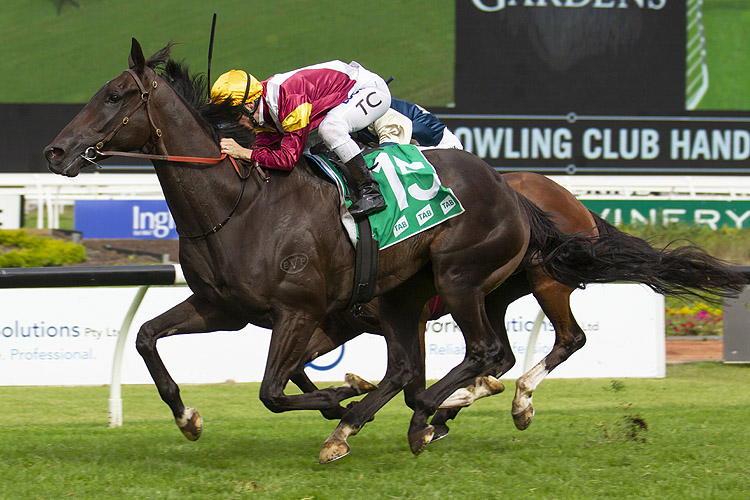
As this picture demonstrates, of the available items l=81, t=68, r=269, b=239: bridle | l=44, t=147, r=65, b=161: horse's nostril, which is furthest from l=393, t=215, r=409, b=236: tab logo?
l=44, t=147, r=65, b=161: horse's nostril

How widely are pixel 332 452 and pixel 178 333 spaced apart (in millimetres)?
778

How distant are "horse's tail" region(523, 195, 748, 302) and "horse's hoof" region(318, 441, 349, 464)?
1350mm

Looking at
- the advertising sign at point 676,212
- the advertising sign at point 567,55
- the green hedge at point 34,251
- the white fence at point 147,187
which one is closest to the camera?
the green hedge at point 34,251

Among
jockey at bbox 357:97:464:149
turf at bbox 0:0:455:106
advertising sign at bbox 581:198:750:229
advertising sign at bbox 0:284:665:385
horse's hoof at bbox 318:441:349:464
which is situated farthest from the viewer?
turf at bbox 0:0:455:106

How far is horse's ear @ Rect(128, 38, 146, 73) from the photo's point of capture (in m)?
3.68

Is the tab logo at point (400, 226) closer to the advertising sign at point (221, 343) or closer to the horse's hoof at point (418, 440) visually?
the horse's hoof at point (418, 440)

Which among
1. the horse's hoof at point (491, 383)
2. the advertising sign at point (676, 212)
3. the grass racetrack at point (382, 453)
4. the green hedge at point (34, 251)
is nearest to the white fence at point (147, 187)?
the advertising sign at point (676, 212)

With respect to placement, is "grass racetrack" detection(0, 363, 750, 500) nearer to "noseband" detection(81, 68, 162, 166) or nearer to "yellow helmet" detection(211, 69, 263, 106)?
"noseband" detection(81, 68, 162, 166)

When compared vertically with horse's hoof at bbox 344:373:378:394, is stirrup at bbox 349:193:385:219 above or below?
above

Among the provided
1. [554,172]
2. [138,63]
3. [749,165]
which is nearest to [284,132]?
[138,63]

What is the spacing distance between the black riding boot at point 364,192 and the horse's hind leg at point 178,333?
0.66m

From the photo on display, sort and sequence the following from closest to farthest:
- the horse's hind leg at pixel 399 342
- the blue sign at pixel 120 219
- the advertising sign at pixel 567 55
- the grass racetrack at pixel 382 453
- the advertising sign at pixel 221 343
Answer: the grass racetrack at pixel 382 453, the horse's hind leg at pixel 399 342, the advertising sign at pixel 221 343, the blue sign at pixel 120 219, the advertising sign at pixel 567 55

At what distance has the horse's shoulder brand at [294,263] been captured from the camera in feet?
12.4

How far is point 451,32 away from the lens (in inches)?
493
